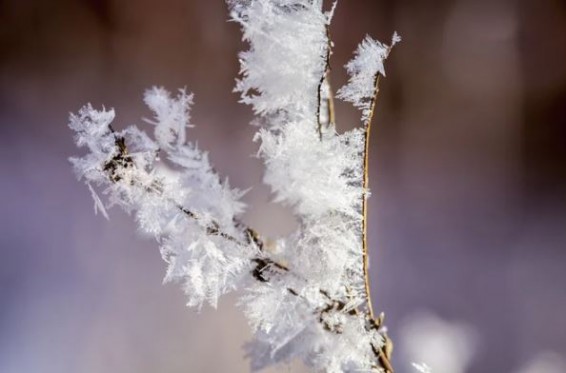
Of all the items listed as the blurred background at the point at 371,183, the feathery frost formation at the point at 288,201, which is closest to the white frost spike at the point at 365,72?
the feathery frost formation at the point at 288,201

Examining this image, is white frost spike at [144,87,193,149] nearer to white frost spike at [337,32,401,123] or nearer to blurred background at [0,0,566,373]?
white frost spike at [337,32,401,123]

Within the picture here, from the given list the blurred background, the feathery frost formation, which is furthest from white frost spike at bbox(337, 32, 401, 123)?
the blurred background

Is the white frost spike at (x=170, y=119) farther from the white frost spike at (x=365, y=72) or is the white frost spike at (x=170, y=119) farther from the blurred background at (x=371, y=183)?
the blurred background at (x=371, y=183)

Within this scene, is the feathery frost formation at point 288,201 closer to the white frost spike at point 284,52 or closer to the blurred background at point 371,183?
the white frost spike at point 284,52

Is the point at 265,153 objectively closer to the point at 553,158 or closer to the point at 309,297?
the point at 309,297

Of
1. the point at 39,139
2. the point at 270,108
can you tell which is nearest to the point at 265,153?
the point at 270,108

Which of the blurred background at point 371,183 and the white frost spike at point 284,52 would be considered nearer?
the white frost spike at point 284,52

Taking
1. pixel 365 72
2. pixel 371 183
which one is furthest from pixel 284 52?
pixel 371 183

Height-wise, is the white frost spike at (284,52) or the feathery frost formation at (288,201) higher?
the white frost spike at (284,52)
